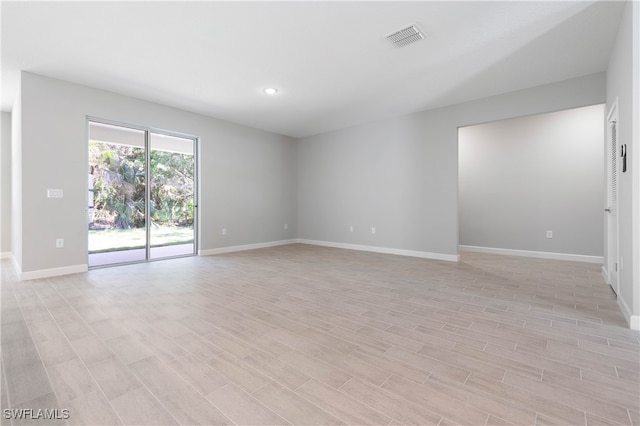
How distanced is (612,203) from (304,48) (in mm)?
4024

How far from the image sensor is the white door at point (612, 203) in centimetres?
319

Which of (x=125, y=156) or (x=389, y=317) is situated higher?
(x=125, y=156)

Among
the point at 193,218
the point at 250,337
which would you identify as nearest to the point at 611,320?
the point at 250,337

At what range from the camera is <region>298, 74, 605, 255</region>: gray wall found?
4.44 meters

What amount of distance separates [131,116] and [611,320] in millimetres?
6513

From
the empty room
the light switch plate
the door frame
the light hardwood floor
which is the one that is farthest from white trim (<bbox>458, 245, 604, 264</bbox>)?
the light switch plate

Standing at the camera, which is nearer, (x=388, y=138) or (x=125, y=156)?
(x=125, y=156)

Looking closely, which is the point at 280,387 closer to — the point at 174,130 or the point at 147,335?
the point at 147,335

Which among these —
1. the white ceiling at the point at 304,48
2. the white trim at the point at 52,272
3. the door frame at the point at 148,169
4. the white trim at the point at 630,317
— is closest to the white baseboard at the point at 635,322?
the white trim at the point at 630,317

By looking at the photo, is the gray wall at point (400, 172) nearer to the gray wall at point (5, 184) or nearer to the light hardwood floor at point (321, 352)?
the light hardwood floor at point (321, 352)

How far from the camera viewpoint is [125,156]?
4.86 metres

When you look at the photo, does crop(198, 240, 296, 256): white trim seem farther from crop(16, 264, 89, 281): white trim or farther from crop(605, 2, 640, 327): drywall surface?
crop(605, 2, 640, 327): drywall surface

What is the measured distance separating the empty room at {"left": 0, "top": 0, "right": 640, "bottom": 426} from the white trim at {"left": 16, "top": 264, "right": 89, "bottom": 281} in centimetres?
5

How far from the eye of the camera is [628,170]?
7.88 ft
